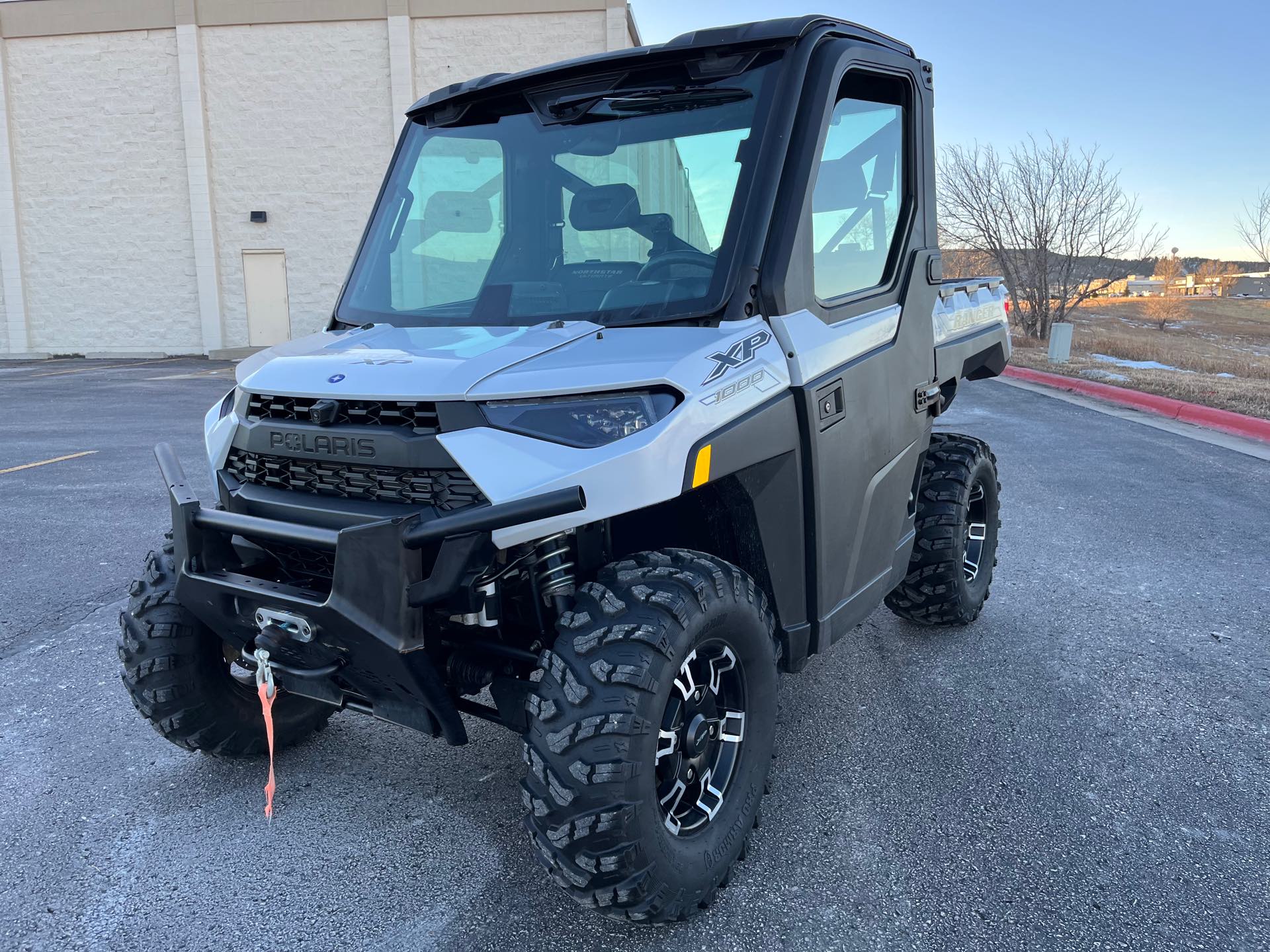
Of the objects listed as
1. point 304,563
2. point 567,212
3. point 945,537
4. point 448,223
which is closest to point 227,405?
point 304,563

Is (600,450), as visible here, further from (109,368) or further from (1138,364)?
(109,368)

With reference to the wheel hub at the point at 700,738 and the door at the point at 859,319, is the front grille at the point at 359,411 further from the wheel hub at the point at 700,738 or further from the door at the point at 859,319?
the door at the point at 859,319

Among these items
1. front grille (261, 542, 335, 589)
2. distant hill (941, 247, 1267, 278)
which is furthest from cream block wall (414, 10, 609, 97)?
front grille (261, 542, 335, 589)

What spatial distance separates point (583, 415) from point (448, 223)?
1387 millimetres

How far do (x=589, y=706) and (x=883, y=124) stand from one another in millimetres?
2433

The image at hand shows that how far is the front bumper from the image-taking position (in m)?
2.19

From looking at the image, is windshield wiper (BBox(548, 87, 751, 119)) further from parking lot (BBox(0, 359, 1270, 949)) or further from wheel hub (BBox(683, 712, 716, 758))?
parking lot (BBox(0, 359, 1270, 949))

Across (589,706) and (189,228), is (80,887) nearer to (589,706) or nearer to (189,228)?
(589,706)

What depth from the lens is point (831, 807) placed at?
3.08m

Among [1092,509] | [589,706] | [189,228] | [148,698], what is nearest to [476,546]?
[589,706]

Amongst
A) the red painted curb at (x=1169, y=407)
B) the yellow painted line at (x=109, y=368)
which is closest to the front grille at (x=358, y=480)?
the red painted curb at (x=1169, y=407)

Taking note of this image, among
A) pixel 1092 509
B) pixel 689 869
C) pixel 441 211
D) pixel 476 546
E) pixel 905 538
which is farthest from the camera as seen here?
pixel 1092 509

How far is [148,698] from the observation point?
3010 mm

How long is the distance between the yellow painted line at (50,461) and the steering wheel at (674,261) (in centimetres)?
818
